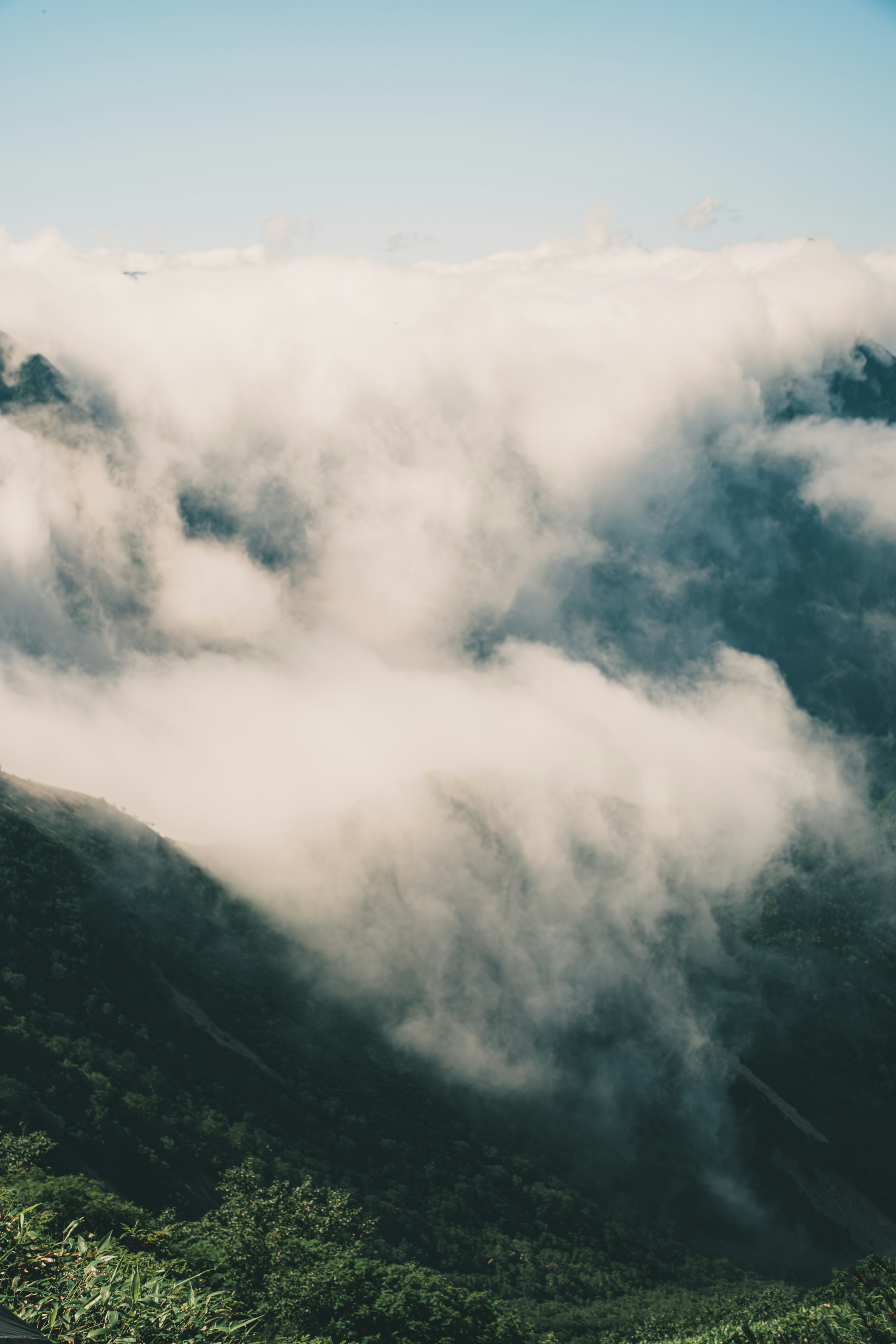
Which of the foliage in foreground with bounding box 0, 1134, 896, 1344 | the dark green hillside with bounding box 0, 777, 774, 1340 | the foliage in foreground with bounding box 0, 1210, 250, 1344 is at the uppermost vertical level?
the foliage in foreground with bounding box 0, 1210, 250, 1344

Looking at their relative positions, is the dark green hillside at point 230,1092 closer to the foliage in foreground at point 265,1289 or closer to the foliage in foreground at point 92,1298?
the foliage in foreground at point 265,1289

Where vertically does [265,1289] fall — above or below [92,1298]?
below

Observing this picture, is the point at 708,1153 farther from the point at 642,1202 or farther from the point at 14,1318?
the point at 14,1318

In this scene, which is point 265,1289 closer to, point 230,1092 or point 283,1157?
point 283,1157

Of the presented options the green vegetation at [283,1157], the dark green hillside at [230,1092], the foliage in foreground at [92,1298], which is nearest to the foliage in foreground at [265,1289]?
the foliage in foreground at [92,1298]

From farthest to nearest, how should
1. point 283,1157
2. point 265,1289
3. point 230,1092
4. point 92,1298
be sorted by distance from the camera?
point 230,1092 → point 283,1157 → point 265,1289 → point 92,1298

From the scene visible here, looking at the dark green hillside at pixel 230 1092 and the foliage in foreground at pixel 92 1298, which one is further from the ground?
the foliage in foreground at pixel 92 1298

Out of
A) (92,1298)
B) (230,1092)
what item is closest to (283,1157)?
(230,1092)

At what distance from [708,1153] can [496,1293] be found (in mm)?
111882

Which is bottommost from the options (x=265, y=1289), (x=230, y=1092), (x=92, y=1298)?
(x=230, y=1092)

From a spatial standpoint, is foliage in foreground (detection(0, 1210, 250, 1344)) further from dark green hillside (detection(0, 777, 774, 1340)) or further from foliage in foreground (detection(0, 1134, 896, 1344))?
dark green hillside (detection(0, 777, 774, 1340))

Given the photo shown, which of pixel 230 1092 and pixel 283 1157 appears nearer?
pixel 283 1157

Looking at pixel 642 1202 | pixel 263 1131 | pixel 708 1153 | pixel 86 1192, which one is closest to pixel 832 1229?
pixel 708 1153

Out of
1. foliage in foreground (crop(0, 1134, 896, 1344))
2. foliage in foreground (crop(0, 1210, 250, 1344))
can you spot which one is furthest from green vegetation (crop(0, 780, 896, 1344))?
foliage in foreground (crop(0, 1210, 250, 1344))
